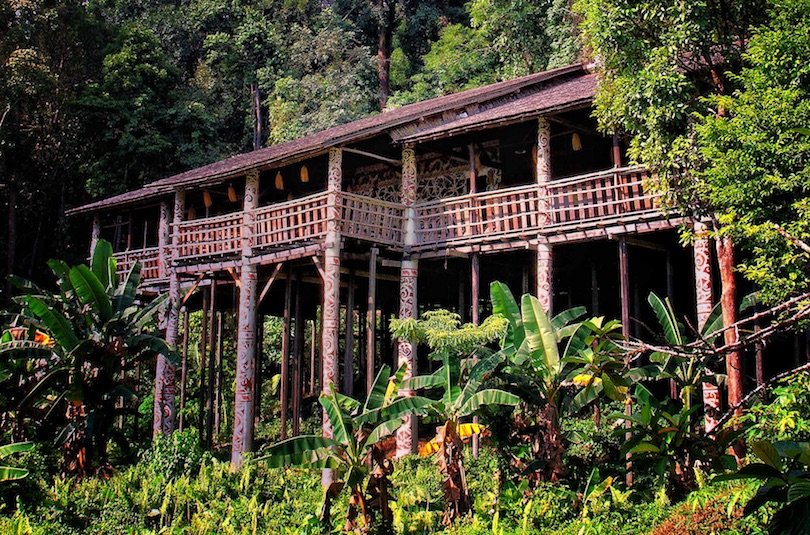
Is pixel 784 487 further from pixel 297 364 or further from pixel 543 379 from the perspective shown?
pixel 297 364

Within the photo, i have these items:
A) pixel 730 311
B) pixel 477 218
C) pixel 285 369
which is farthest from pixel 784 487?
pixel 285 369

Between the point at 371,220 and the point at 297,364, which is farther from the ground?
the point at 371,220

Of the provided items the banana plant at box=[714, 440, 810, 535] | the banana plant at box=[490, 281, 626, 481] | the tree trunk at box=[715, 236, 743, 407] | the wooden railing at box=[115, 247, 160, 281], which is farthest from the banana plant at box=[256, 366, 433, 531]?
the wooden railing at box=[115, 247, 160, 281]

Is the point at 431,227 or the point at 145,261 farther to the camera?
the point at 145,261

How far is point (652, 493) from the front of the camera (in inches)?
414

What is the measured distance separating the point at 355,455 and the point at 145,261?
10725 millimetres

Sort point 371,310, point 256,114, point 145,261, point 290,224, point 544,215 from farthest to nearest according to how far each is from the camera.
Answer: point 256,114 → point 145,261 → point 290,224 → point 371,310 → point 544,215

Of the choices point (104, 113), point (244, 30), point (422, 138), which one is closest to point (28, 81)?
point (104, 113)

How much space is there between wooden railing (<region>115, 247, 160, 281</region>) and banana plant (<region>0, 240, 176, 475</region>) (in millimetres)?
4025

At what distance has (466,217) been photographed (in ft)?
47.4

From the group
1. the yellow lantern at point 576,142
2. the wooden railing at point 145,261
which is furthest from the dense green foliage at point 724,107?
the wooden railing at point 145,261

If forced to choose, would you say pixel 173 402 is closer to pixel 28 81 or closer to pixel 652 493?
pixel 652 493

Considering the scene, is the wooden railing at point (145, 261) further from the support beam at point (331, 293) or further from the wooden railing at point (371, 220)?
the support beam at point (331, 293)

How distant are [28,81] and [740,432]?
2408 centimetres
